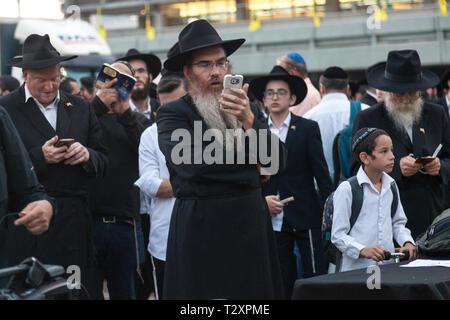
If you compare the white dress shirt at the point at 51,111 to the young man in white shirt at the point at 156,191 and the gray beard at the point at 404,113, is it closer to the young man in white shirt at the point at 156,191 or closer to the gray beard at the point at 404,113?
the young man in white shirt at the point at 156,191

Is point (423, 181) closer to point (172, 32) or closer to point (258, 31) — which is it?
point (258, 31)

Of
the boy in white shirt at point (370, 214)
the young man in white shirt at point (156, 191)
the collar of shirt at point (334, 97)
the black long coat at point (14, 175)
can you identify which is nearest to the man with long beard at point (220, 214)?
the black long coat at point (14, 175)

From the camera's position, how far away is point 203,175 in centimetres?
385

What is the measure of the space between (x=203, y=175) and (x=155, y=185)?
165 centimetres

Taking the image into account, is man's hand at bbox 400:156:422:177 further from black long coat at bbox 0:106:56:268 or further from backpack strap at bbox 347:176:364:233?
black long coat at bbox 0:106:56:268

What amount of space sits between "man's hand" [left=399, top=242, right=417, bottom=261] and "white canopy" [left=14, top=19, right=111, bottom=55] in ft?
30.2

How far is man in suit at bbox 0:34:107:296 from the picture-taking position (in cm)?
495

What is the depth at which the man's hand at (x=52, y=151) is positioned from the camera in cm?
489

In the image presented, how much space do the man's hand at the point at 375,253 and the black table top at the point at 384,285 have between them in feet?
1.84

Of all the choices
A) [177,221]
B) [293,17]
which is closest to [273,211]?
[177,221]

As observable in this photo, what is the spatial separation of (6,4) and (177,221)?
7.68 metres

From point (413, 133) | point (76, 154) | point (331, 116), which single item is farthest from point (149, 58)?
point (413, 133)

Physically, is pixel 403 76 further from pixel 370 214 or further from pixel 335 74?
pixel 335 74

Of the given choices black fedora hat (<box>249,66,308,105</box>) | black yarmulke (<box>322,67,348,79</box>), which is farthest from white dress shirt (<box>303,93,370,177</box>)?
black fedora hat (<box>249,66,308,105</box>)
